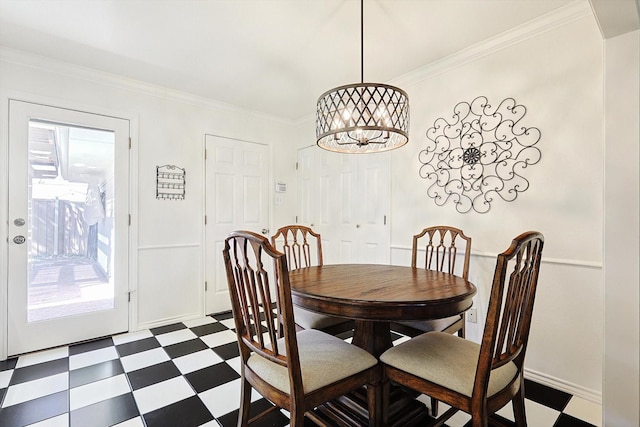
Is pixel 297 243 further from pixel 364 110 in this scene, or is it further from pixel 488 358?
pixel 488 358

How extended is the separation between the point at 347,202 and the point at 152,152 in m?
2.04

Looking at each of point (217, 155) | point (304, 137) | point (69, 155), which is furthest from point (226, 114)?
point (69, 155)

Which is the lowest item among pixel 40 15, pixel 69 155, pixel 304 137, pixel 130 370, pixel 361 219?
pixel 130 370

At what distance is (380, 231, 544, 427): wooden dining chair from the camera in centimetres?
106

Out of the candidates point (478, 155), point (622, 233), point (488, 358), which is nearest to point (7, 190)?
point (488, 358)

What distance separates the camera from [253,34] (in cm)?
217

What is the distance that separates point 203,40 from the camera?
225cm

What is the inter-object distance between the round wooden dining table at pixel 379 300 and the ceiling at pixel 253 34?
1.64 metres

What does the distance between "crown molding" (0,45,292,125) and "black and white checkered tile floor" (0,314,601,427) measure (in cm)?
227

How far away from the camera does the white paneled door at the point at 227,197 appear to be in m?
3.40

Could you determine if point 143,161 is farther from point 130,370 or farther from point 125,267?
point 130,370

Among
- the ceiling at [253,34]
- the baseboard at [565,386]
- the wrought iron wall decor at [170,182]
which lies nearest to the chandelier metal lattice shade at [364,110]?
the ceiling at [253,34]

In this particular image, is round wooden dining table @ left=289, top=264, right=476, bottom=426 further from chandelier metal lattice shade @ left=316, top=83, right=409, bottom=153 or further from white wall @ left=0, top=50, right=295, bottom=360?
white wall @ left=0, top=50, right=295, bottom=360

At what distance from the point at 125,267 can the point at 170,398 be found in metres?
1.50
